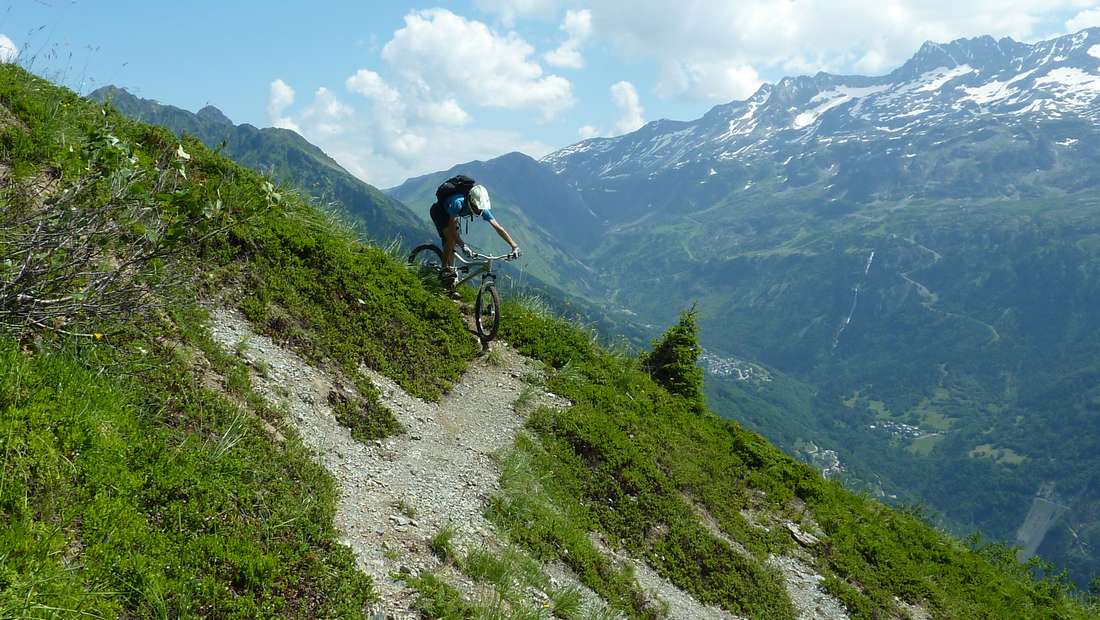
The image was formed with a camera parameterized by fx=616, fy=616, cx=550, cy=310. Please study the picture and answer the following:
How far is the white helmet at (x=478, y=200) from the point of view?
1434 centimetres

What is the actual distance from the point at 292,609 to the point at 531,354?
35.9 feet

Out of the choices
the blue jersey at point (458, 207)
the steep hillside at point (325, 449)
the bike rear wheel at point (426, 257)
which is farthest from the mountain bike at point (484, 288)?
the blue jersey at point (458, 207)

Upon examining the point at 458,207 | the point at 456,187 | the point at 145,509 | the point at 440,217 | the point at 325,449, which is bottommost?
the point at 325,449

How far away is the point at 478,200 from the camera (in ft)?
47.5

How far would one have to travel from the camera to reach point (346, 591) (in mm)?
6168

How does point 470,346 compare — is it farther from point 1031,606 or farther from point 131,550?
point 1031,606

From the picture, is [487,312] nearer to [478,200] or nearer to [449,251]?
[449,251]

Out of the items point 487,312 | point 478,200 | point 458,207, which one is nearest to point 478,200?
point 478,200

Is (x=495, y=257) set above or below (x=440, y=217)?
below

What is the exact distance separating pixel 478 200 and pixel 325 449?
733 centimetres

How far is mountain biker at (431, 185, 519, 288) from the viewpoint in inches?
565

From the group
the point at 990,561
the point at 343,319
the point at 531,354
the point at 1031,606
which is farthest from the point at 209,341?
the point at 990,561

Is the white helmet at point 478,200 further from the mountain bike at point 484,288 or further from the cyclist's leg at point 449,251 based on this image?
the mountain bike at point 484,288

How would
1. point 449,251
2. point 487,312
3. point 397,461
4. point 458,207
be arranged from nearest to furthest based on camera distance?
point 397,461, point 458,207, point 487,312, point 449,251
